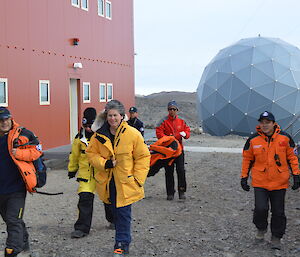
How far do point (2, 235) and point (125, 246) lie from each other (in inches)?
73.4

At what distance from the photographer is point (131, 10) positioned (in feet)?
66.1

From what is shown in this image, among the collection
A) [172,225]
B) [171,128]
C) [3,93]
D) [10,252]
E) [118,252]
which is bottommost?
[172,225]

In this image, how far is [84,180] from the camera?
550cm

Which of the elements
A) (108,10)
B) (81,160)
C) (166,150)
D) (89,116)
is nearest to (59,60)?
(108,10)

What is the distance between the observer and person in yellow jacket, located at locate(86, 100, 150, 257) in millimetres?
4539

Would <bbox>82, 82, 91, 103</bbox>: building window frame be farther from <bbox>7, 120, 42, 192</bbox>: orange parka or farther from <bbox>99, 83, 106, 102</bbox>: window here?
<bbox>7, 120, 42, 192</bbox>: orange parka

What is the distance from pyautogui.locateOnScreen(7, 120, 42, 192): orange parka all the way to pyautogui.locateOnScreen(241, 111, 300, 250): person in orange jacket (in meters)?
2.57

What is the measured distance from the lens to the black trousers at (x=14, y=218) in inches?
165

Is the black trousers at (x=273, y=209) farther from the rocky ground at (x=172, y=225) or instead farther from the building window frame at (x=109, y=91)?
the building window frame at (x=109, y=91)

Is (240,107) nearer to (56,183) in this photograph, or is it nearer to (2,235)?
(56,183)

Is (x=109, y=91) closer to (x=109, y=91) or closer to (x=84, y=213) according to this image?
(x=109, y=91)

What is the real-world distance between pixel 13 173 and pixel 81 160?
1319 mm

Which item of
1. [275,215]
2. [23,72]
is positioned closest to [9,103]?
[23,72]

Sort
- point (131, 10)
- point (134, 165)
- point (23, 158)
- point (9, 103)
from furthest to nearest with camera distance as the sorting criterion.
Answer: point (131, 10) < point (9, 103) < point (134, 165) < point (23, 158)
